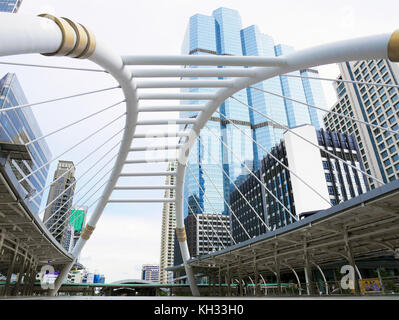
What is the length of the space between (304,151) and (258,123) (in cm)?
7857

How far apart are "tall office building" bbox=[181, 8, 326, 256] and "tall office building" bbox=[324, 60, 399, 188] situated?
58506 mm

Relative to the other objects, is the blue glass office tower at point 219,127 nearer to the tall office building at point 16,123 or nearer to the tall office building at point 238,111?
the tall office building at point 238,111

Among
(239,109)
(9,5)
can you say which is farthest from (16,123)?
(239,109)

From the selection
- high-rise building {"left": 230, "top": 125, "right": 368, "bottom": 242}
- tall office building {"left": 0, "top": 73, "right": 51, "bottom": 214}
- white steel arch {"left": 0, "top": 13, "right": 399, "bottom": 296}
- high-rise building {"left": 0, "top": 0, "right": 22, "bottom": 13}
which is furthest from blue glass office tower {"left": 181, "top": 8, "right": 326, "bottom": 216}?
white steel arch {"left": 0, "top": 13, "right": 399, "bottom": 296}

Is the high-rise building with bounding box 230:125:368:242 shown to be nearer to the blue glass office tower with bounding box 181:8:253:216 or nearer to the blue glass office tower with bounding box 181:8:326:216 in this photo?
the blue glass office tower with bounding box 181:8:253:216

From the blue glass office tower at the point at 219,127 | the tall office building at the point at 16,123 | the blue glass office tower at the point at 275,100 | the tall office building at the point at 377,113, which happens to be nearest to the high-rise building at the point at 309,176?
the tall office building at the point at 377,113

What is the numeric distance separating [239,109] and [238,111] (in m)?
1.16

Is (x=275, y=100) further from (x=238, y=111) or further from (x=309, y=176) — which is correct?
(x=309, y=176)

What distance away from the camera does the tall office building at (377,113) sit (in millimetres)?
69812

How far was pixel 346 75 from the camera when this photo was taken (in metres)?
89.8

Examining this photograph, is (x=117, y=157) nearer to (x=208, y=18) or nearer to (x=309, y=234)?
(x=309, y=234)

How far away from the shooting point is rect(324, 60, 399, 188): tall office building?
69812 mm

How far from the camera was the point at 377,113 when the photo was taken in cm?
7575
